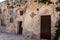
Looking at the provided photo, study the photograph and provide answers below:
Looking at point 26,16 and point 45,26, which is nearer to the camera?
point 45,26

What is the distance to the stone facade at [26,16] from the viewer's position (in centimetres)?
946

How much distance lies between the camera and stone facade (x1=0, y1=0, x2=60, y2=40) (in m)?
9.46

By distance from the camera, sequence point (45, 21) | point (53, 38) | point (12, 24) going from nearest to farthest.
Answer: point (53, 38), point (45, 21), point (12, 24)

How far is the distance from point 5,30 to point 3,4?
155 inches

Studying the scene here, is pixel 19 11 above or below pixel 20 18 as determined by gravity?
above

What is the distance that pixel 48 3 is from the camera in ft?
30.6

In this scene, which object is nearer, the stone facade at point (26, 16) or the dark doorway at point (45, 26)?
the stone facade at point (26, 16)

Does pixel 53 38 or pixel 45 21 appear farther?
pixel 45 21

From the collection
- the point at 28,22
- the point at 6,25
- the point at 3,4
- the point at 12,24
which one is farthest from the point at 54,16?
the point at 3,4

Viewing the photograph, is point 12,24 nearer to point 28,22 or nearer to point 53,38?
point 28,22

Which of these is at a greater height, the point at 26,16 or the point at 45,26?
the point at 26,16

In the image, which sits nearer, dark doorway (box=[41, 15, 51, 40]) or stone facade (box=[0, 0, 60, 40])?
stone facade (box=[0, 0, 60, 40])

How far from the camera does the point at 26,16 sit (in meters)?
11.5

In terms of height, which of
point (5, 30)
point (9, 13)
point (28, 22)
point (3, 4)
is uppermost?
point (3, 4)
